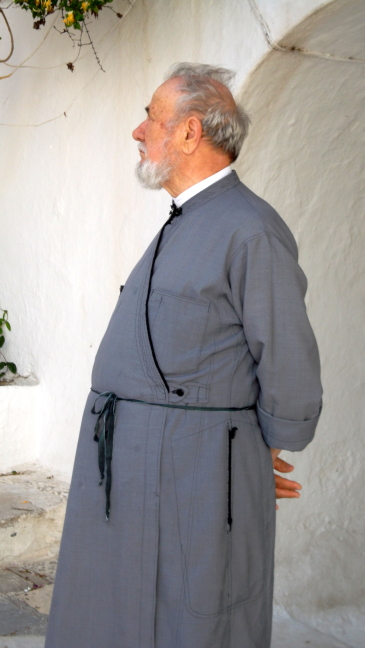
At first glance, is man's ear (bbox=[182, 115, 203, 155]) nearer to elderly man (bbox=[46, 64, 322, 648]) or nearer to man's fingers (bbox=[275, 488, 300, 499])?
elderly man (bbox=[46, 64, 322, 648])

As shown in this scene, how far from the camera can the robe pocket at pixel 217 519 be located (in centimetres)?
162

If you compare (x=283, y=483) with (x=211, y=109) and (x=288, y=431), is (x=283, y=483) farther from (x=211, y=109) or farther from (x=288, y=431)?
(x=211, y=109)

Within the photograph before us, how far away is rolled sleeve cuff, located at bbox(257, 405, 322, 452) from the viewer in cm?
167

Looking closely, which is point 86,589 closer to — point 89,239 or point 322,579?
point 322,579

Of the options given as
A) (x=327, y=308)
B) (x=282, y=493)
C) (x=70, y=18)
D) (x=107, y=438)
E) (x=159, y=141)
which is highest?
(x=70, y=18)

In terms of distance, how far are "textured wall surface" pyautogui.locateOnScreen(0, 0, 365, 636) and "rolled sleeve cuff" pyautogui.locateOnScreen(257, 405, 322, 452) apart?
114 centimetres

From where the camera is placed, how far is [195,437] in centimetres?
167

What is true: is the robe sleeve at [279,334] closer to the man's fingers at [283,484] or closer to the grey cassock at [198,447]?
the grey cassock at [198,447]

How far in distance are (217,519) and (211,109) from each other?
1.00m

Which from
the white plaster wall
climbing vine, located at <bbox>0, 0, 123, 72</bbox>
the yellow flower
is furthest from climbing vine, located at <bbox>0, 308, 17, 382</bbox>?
the yellow flower

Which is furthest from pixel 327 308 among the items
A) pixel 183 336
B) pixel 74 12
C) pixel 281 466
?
pixel 74 12

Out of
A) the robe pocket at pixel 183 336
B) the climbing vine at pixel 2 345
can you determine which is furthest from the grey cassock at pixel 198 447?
the climbing vine at pixel 2 345

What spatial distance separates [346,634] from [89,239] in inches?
78.0

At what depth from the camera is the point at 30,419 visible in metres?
3.60
